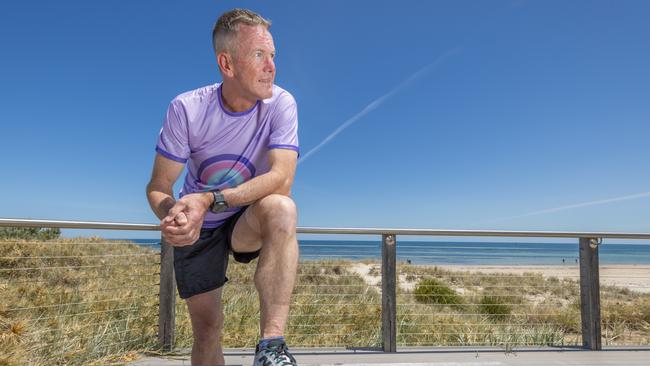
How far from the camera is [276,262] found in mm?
1348

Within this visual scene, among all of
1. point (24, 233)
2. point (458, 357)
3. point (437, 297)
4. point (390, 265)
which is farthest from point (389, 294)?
point (24, 233)

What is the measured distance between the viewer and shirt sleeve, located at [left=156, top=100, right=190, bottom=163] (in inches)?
66.5

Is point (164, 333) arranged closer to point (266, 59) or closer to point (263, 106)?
point (263, 106)

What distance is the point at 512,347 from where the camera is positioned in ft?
10.8

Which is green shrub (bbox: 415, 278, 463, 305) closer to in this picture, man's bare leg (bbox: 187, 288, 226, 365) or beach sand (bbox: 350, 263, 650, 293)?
beach sand (bbox: 350, 263, 650, 293)

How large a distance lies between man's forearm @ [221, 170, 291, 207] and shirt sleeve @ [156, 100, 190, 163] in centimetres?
33

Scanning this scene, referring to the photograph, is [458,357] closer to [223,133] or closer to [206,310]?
[206,310]

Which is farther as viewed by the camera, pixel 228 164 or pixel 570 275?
pixel 570 275

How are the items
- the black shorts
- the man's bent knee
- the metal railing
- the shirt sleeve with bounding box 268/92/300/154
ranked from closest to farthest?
1. the man's bent knee
2. the shirt sleeve with bounding box 268/92/300/154
3. the black shorts
4. the metal railing

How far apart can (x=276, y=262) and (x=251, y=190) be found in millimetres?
246

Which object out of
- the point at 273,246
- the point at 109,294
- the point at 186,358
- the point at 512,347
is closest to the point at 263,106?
the point at 273,246

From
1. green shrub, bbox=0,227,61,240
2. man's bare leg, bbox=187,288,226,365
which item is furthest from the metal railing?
green shrub, bbox=0,227,61,240

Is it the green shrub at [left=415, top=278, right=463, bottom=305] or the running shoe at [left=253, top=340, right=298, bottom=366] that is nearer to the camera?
the running shoe at [left=253, top=340, right=298, bottom=366]

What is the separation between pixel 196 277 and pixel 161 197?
0.35m
